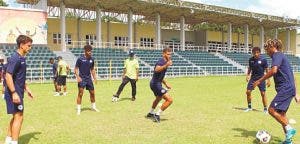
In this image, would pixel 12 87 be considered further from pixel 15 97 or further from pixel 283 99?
pixel 283 99

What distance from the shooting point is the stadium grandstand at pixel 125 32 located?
105 ft

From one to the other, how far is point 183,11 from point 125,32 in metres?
7.14

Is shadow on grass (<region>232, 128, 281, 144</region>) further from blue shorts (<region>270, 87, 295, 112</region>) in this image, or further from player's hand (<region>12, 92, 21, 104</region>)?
player's hand (<region>12, 92, 21, 104</region>)

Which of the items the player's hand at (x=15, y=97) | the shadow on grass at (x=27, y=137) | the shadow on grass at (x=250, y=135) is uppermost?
the player's hand at (x=15, y=97)

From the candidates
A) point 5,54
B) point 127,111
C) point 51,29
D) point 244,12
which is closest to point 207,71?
point 244,12

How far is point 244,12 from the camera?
161ft

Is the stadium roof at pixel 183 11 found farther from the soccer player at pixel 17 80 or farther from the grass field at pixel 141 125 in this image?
the soccer player at pixel 17 80

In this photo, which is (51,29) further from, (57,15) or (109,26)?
(109,26)

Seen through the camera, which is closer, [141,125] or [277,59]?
[277,59]

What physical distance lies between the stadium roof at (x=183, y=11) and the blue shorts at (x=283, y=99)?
31.6m

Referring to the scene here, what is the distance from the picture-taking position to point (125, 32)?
47.2 meters

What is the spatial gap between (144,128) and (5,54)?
77.0 ft

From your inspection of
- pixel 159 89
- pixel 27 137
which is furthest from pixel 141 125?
pixel 27 137

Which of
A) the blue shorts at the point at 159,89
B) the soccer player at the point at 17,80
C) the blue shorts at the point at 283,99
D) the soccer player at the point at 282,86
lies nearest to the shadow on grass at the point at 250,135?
the soccer player at the point at 282,86
